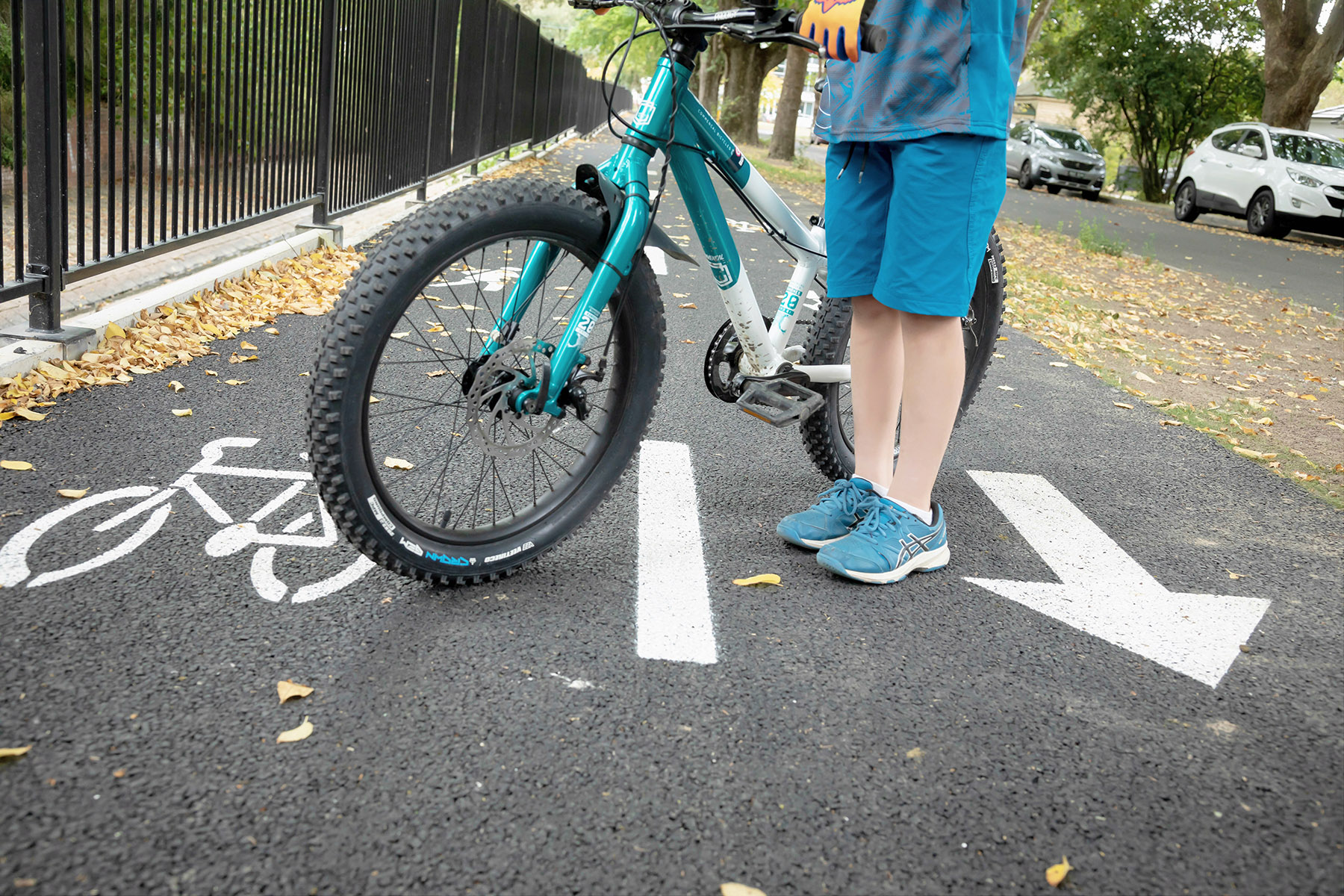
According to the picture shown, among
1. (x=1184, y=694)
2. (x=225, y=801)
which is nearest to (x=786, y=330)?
(x=1184, y=694)

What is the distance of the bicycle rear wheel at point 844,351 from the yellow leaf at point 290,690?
1.83 m

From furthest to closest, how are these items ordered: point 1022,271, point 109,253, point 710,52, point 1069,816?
point 710,52
point 1022,271
point 109,253
point 1069,816

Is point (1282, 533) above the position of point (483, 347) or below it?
below

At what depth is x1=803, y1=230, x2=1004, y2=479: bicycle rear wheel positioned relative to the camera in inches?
130

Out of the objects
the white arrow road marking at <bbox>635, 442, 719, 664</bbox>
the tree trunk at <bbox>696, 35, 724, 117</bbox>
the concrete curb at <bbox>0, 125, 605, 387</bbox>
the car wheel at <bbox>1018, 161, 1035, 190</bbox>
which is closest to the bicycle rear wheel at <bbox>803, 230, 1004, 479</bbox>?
the white arrow road marking at <bbox>635, 442, 719, 664</bbox>

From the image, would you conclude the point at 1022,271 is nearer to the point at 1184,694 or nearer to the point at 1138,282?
the point at 1138,282

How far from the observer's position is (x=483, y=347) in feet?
8.23

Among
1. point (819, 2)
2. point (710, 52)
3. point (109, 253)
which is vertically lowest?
point (109, 253)

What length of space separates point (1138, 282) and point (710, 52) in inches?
836

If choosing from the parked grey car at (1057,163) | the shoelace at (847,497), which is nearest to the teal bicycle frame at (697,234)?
the shoelace at (847,497)

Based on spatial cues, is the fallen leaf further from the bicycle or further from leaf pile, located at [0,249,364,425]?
leaf pile, located at [0,249,364,425]

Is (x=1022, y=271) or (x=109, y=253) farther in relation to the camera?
(x=1022, y=271)

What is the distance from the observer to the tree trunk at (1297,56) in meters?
20.5

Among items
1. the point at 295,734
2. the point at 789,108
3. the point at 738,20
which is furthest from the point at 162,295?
the point at 789,108
